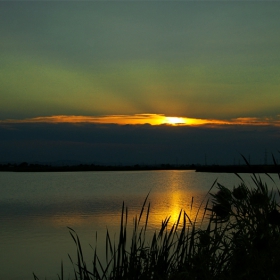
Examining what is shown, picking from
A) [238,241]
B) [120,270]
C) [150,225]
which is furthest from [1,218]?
[238,241]

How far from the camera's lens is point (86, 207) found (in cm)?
3691

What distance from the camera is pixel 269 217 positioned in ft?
11.8

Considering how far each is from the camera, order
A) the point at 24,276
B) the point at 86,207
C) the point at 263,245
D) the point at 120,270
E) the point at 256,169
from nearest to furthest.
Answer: the point at 263,245
the point at 256,169
the point at 120,270
the point at 24,276
the point at 86,207

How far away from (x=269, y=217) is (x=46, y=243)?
1882 cm

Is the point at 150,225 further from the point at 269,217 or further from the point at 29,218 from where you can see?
the point at 269,217

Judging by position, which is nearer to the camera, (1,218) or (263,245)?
(263,245)

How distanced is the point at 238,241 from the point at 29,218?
1094 inches

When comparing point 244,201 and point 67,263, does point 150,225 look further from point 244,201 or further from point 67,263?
point 244,201

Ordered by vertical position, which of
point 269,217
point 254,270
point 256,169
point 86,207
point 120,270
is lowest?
point 86,207

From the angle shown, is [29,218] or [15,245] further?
[29,218]

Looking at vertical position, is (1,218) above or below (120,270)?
below

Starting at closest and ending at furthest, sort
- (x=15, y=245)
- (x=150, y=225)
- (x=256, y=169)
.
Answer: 1. (x=256, y=169)
2. (x=15, y=245)
3. (x=150, y=225)

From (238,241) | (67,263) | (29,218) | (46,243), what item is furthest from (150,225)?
(238,241)

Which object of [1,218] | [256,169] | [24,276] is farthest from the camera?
[1,218]
